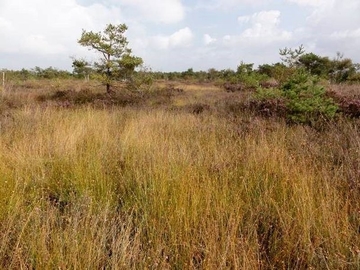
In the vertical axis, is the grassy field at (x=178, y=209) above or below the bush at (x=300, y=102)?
below

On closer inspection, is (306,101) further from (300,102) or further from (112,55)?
(112,55)

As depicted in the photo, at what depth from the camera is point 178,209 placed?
2.46 m

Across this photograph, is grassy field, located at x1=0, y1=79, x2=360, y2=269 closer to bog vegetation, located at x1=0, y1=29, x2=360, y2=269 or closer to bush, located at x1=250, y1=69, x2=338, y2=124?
bog vegetation, located at x1=0, y1=29, x2=360, y2=269

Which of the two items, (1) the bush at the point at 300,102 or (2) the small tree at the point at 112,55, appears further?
(2) the small tree at the point at 112,55

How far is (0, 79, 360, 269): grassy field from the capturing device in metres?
1.92

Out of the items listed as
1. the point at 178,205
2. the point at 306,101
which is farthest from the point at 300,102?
the point at 178,205

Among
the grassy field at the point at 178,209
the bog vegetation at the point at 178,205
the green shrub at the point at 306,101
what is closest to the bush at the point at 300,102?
the green shrub at the point at 306,101

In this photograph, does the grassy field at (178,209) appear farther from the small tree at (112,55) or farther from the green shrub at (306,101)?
the small tree at (112,55)

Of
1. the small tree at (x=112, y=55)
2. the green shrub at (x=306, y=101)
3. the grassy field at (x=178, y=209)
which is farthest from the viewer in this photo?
the small tree at (x=112, y=55)

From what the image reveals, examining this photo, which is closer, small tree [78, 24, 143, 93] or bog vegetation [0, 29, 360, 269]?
bog vegetation [0, 29, 360, 269]

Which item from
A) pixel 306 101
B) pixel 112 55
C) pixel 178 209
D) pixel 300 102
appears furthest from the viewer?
pixel 112 55

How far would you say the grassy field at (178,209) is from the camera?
6.30 feet

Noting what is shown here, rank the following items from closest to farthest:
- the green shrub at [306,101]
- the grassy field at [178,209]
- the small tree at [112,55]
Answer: the grassy field at [178,209] → the green shrub at [306,101] → the small tree at [112,55]

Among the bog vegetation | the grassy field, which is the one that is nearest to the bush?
the bog vegetation
